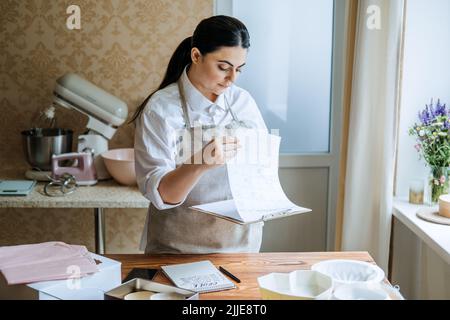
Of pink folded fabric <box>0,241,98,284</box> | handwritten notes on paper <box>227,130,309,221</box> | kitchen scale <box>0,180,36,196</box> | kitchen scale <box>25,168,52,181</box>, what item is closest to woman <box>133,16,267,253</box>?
handwritten notes on paper <box>227,130,309,221</box>

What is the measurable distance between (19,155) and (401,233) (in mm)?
1886

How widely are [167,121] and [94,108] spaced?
42.0 inches

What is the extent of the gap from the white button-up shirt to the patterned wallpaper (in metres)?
1.15

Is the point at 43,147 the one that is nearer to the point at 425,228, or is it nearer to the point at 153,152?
the point at 153,152

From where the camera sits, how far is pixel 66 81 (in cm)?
Result: 255

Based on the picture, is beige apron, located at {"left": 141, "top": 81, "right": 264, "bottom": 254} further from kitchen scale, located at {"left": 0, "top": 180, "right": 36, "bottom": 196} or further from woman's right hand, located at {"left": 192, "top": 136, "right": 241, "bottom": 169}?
kitchen scale, located at {"left": 0, "top": 180, "right": 36, "bottom": 196}

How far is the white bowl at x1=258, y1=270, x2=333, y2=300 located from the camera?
1.14 meters

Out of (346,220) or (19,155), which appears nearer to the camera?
(346,220)

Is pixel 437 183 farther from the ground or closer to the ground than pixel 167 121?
closer to the ground

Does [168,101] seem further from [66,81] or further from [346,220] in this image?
[346,220]

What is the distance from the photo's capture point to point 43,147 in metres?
2.59

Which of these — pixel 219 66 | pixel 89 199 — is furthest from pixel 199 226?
pixel 89 199
